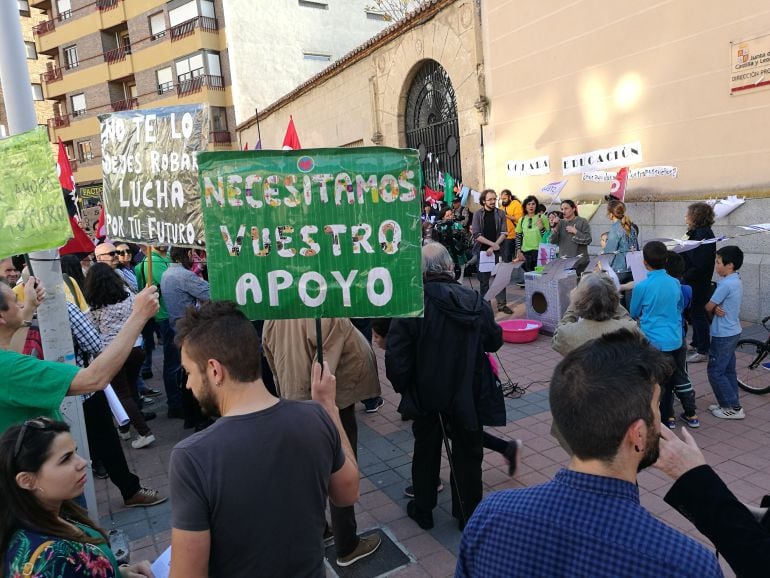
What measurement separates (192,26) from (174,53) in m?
1.86

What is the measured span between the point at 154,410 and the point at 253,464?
5.09 metres

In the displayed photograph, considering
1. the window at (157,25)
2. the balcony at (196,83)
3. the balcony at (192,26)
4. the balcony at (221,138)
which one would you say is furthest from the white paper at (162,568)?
the window at (157,25)

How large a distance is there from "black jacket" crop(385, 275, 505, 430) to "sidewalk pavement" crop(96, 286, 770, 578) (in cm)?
84

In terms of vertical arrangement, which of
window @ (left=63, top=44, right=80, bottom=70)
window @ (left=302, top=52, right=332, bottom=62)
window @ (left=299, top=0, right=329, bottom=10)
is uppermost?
window @ (left=299, top=0, right=329, bottom=10)

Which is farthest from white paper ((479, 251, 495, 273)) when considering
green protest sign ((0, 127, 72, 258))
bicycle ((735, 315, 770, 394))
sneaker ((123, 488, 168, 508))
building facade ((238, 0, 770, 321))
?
green protest sign ((0, 127, 72, 258))

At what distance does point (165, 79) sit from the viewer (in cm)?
2992

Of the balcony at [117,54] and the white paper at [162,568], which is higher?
the balcony at [117,54]

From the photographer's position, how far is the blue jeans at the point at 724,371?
4.92 m

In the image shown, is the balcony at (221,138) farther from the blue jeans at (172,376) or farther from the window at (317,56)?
the blue jeans at (172,376)

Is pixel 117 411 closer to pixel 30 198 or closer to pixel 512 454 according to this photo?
pixel 30 198

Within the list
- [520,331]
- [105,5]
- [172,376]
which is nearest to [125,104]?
[105,5]

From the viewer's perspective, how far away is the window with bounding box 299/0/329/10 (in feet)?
97.3

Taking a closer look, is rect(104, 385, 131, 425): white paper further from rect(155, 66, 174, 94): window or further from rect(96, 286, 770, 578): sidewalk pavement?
rect(155, 66, 174, 94): window

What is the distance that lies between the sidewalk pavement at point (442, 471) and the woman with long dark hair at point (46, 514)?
1.68m
